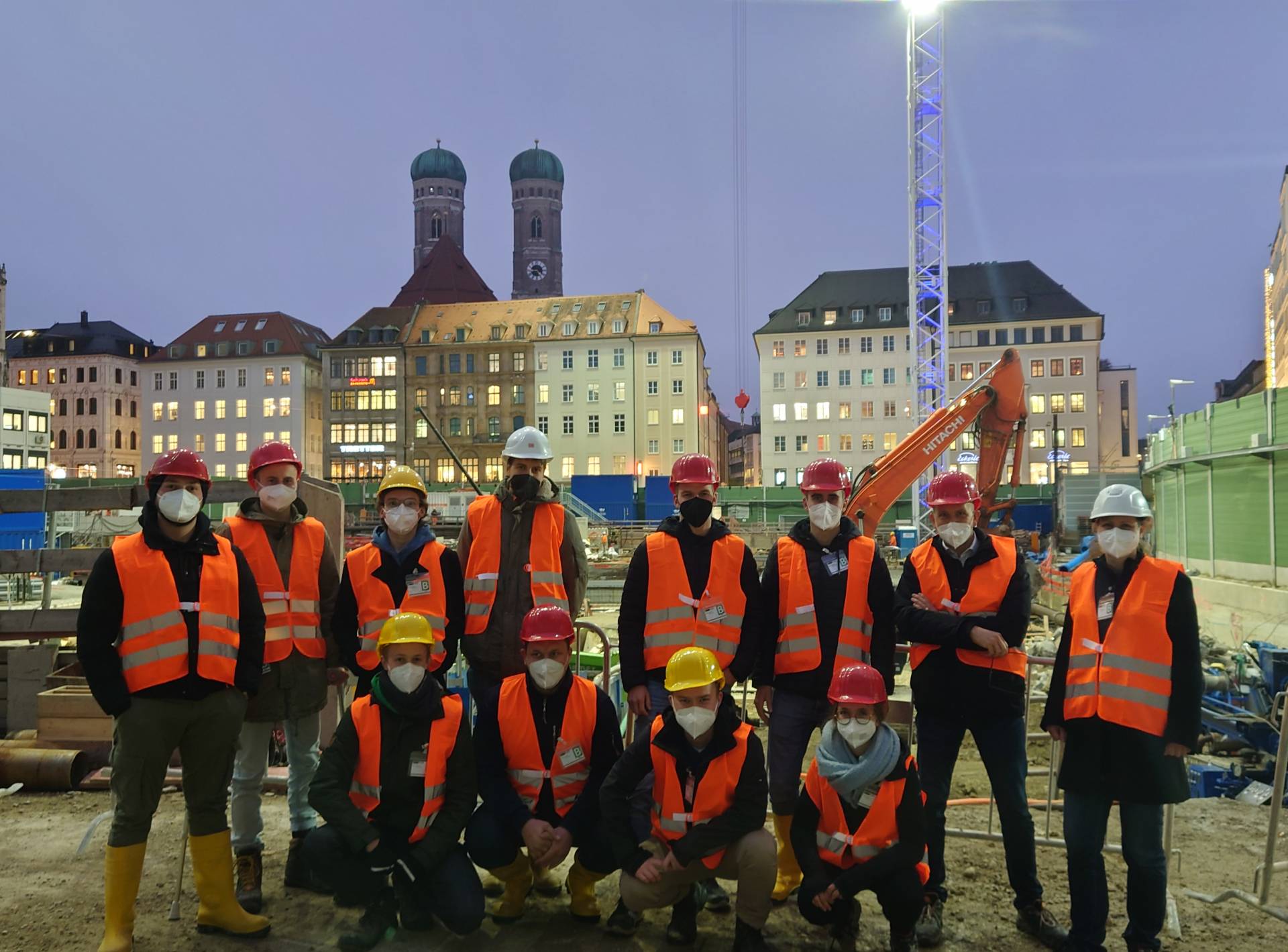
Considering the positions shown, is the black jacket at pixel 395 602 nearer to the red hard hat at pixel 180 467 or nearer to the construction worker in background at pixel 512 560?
the construction worker in background at pixel 512 560

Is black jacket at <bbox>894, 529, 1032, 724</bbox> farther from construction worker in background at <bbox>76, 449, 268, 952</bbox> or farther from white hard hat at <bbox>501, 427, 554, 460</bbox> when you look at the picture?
construction worker in background at <bbox>76, 449, 268, 952</bbox>

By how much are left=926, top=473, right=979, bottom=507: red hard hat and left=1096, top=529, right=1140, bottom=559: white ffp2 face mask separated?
0.66 m

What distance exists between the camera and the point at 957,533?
15.3 ft

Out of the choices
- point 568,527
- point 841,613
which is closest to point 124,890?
point 568,527

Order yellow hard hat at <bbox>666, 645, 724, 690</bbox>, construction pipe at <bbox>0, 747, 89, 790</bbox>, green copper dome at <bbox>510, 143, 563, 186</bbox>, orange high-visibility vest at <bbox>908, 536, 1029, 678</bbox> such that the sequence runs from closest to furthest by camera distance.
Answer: yellow hard hat at <bbox>666, 645, 724, 690</bbox>, orange high-visibility vest at <bbox>908, 536, 1029, 678</bbox>, construction pipe at <bbox>0, 747, 89, 790</bbox>, green copper dome at <bbox>510, 143, 563, 186</bbox>

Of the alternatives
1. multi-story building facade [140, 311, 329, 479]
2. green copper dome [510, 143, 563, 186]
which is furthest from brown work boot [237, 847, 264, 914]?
green copper dome [510, 143, 563, 186]

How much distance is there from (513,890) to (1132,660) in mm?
3168

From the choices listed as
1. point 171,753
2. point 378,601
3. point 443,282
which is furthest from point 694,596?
point 443,282

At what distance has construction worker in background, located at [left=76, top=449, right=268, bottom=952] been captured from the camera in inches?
161

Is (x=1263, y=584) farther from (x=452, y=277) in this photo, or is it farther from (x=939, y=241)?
(x=452, y=277)

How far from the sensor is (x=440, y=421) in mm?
64562

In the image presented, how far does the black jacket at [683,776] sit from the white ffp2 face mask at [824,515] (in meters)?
1.11

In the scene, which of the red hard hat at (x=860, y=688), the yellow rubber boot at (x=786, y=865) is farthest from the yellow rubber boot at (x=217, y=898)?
the red hard hat at (x=860, y=688)

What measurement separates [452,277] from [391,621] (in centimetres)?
8274
